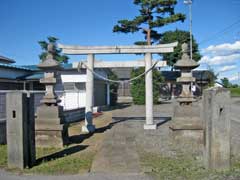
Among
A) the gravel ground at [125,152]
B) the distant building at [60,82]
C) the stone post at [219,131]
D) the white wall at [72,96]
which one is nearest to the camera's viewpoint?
the gravel ground at [125,152]

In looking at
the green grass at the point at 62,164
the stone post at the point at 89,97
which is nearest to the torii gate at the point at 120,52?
the stone post at the point at 89,97

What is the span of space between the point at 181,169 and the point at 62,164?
2.67 m

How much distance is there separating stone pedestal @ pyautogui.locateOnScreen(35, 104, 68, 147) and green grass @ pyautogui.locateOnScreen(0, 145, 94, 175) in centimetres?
84

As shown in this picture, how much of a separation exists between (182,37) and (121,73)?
12.8m

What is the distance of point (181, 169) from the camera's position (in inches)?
234

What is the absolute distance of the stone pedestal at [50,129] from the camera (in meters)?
8.91

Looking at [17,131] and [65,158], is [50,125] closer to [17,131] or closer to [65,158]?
[65,158]

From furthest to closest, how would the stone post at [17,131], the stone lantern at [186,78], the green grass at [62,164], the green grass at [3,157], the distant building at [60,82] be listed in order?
the distant building at [60,82] < the stone lantern at [186,78] < the green grass at [3,157] < the stone post at [17,131] < the green grass at [62,164]

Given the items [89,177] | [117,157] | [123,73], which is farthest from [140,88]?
[89,177]

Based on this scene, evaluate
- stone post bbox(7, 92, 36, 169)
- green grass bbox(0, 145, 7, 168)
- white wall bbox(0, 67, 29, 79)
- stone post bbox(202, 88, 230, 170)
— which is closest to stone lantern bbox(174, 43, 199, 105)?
stone post bbox(202, 88, 230, 170)

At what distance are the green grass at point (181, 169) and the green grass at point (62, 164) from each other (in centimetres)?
135

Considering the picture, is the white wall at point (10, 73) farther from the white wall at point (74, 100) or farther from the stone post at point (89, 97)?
the stone post at point (89, 97)

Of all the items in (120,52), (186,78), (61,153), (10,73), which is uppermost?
(120,52)

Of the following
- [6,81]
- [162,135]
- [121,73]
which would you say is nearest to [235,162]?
[162,135]
